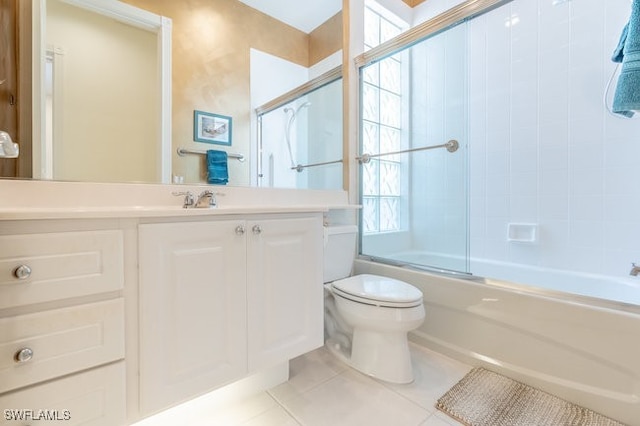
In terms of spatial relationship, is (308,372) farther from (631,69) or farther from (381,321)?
(631,69)

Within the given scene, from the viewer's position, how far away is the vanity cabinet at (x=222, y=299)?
0.83 m

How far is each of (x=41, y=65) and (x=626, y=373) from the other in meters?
2.38

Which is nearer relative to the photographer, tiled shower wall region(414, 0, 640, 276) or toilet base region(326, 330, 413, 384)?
toilet base region(326, 330, 413, 384)

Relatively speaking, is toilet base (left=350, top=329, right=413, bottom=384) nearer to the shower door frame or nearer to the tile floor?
the tile floor

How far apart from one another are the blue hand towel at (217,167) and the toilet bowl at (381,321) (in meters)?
0.77

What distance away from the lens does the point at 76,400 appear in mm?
722

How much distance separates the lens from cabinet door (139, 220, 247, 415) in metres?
0.82

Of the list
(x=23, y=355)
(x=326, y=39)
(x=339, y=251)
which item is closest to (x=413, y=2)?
(x=326, y=39)

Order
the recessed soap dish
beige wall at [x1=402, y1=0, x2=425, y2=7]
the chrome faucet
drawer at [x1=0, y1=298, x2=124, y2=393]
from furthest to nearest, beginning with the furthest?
beige wall at [x1=402, y1=0, x2=425, y2=7] < the recessed soap dish < the chrome faucet < drawer at [x1=0, y1=298, x2=124, y2=393]

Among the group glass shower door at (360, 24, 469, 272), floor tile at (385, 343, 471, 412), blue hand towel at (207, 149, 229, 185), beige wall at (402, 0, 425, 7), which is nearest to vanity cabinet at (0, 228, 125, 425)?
blue hand towel at (207, 149, 229, 185)

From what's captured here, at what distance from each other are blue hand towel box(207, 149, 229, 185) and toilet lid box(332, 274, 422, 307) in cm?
77

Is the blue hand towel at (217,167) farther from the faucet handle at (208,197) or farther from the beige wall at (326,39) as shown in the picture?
the beige wall at (326,39)

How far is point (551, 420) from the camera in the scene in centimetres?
105

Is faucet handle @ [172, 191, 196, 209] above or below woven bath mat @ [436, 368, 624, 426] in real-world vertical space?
above
